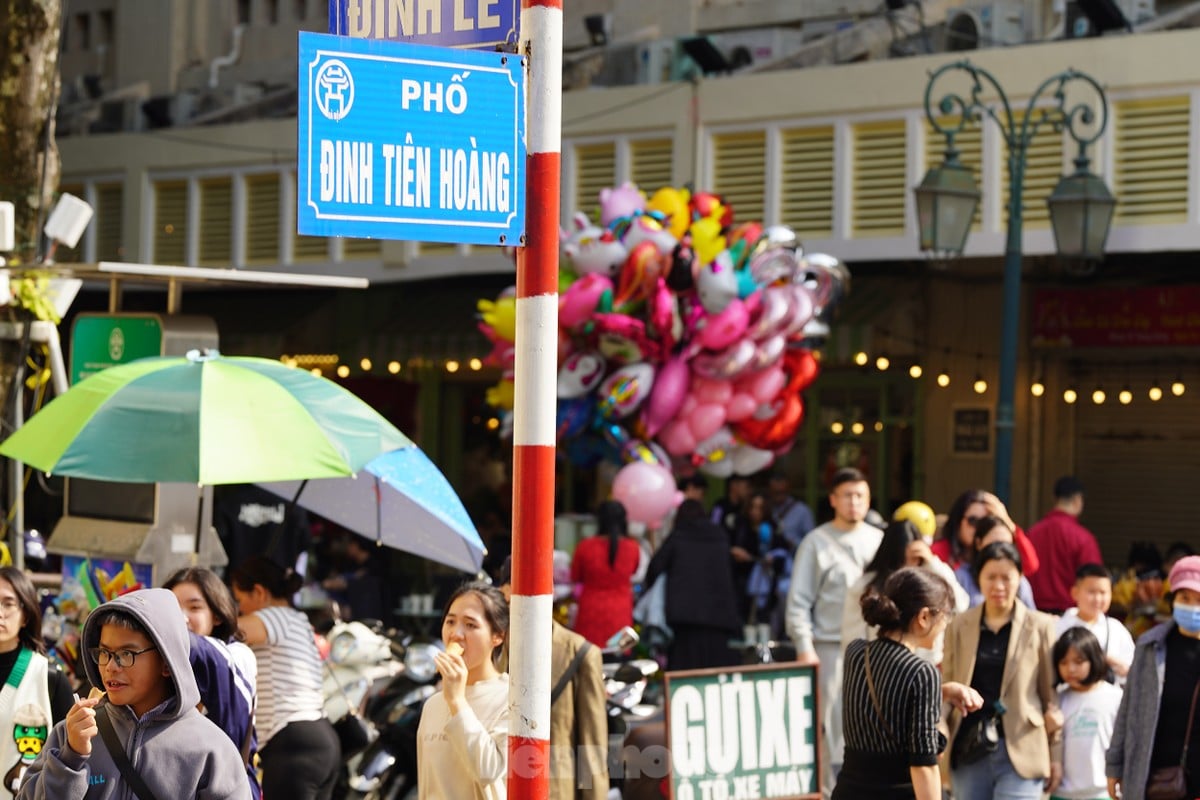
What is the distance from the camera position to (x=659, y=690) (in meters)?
11.1

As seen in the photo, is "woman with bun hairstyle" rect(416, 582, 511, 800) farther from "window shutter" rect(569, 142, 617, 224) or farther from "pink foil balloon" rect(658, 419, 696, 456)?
"window shutter" rect(569, 142, 617, 224)

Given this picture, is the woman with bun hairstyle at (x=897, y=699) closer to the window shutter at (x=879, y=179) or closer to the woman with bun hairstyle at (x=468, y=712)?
the woman with bun hairstyle at (x=468, y=712)

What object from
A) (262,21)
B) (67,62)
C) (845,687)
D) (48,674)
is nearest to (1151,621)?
(845,687)

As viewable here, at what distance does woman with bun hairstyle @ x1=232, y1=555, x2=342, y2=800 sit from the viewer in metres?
6.76

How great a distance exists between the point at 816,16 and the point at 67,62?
11.0 m

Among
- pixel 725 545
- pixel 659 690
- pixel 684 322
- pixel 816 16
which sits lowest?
pixel 659 690

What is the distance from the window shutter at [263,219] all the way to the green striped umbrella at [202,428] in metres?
13.4

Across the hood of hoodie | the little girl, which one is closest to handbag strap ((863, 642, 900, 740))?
the little girl

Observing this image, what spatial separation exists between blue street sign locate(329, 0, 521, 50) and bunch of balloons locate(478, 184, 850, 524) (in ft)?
28.7

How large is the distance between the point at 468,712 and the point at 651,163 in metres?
13.8

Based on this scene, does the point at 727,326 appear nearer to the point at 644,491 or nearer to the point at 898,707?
the point at 644,491

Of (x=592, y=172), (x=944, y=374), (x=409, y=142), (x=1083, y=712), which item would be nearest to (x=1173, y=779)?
(x=1083, y=712)

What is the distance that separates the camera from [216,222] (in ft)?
69.7

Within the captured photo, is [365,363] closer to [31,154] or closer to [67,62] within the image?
[67,62]
